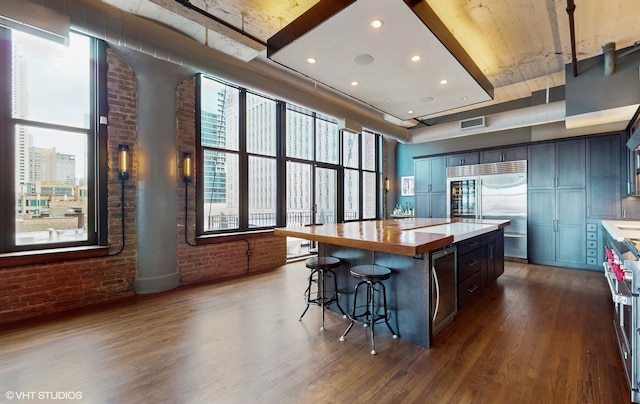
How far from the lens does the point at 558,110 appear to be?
479 centimetres

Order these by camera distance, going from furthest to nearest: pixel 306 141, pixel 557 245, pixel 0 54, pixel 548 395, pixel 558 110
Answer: pixel 306 141, pixel 557 245, pixel 558 110, pixel 0 54, pixel 548 395

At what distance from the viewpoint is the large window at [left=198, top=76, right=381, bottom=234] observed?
15.7 ft

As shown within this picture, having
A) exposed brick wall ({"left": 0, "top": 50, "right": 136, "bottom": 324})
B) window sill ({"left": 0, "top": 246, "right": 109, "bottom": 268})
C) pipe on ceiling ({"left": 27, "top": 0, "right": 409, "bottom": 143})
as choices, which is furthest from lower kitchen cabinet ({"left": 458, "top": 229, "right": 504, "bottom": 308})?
window sill ({"left": 0, "top": 246, "right": 109, "bottom": 268})

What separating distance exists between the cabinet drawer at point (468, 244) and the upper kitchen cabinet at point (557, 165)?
120 inches

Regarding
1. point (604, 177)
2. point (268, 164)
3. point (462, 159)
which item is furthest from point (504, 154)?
point (268, 164)

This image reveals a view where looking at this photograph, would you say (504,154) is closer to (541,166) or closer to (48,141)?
(541,166)

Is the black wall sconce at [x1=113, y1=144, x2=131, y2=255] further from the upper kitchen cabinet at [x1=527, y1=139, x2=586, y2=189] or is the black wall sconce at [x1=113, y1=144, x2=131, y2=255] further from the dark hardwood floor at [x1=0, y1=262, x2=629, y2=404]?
the upper kitchen cabinet at [x1=527, y1=139, x2=586, y2=189]

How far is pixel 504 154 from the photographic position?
5910 millimetres

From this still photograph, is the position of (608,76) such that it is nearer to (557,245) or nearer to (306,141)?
(557,245)

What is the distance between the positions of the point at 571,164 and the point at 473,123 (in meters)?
1.84

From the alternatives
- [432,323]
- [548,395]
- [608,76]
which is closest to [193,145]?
[432,323]

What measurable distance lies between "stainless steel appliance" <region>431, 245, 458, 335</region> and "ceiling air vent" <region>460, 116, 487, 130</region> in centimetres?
379

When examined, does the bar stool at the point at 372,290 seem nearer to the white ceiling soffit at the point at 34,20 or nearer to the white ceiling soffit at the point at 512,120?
the white ceiling soffit at the point at 34,20

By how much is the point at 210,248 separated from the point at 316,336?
8.71 feet
